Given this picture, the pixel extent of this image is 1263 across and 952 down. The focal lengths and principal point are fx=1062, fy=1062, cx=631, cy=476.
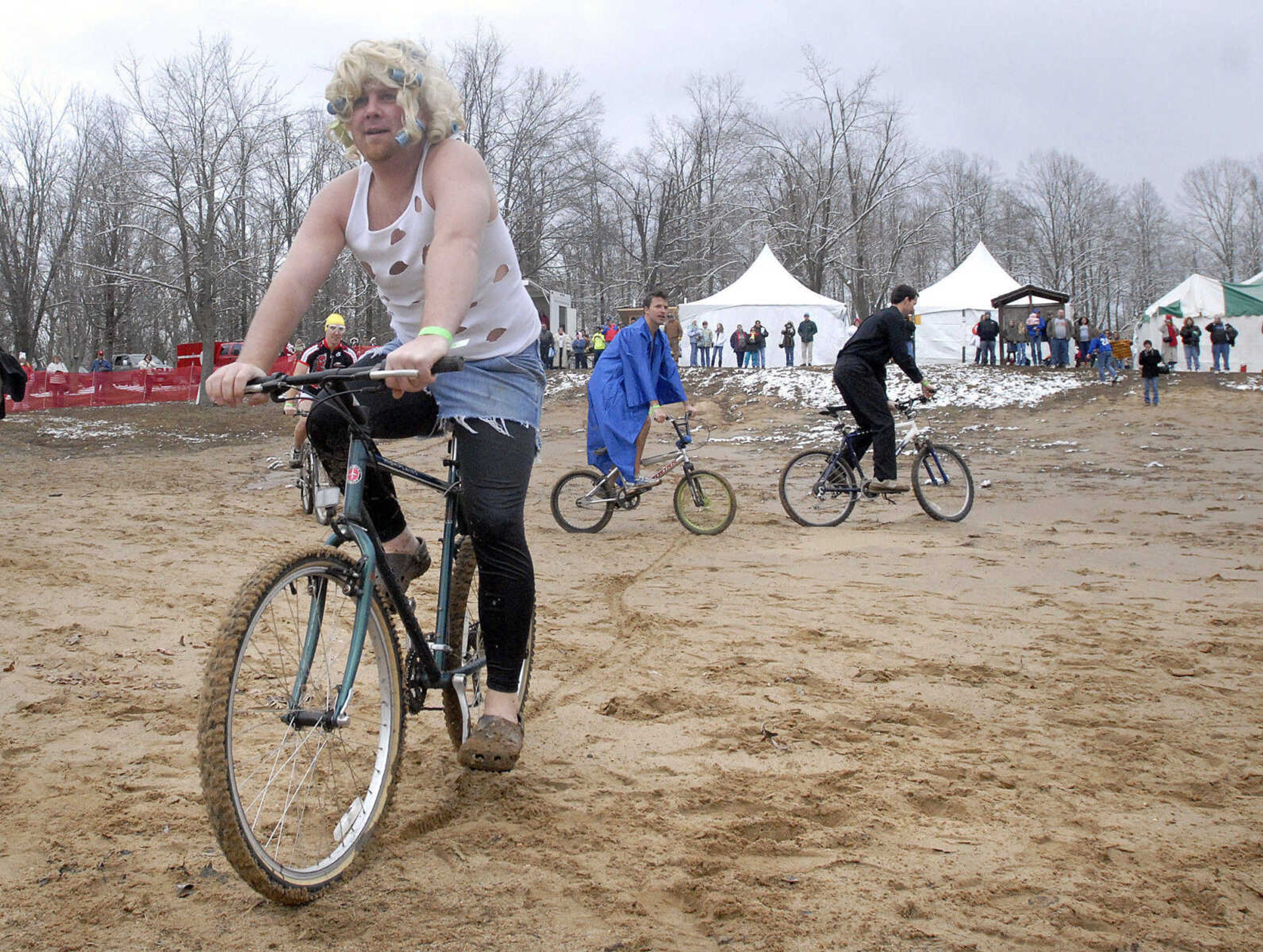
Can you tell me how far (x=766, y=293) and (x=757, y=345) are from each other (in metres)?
3.63

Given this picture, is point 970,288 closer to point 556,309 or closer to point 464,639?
point 556,309

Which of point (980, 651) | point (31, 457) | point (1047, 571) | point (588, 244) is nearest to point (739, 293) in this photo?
point (588, 244)

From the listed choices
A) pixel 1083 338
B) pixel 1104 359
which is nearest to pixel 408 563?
pixel 1104 359

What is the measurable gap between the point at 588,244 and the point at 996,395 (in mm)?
30644

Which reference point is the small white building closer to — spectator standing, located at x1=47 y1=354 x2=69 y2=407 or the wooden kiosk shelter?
the wooden kiosk shelter

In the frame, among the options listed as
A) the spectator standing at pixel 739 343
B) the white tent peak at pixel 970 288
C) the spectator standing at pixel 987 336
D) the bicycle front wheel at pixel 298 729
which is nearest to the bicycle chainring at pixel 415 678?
the bicycle front wheel at pixel 298 729

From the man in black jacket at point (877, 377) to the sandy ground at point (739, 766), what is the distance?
2.11 metres

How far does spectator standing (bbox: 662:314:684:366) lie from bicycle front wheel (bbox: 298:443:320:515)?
3.33m

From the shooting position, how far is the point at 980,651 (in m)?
4.84

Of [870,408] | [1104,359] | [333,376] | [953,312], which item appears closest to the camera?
[333,376]

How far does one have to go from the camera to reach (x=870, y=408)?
32.2 ft

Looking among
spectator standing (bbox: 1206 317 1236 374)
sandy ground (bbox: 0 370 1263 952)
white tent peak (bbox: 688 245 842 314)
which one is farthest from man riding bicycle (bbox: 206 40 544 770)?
white tent peak (bbox: 688 245 842 314)

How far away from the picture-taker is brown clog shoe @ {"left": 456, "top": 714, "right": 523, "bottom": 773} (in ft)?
9.59

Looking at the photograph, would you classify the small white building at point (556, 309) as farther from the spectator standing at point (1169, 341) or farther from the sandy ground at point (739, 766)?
the sandy ground at point (739, 766)
